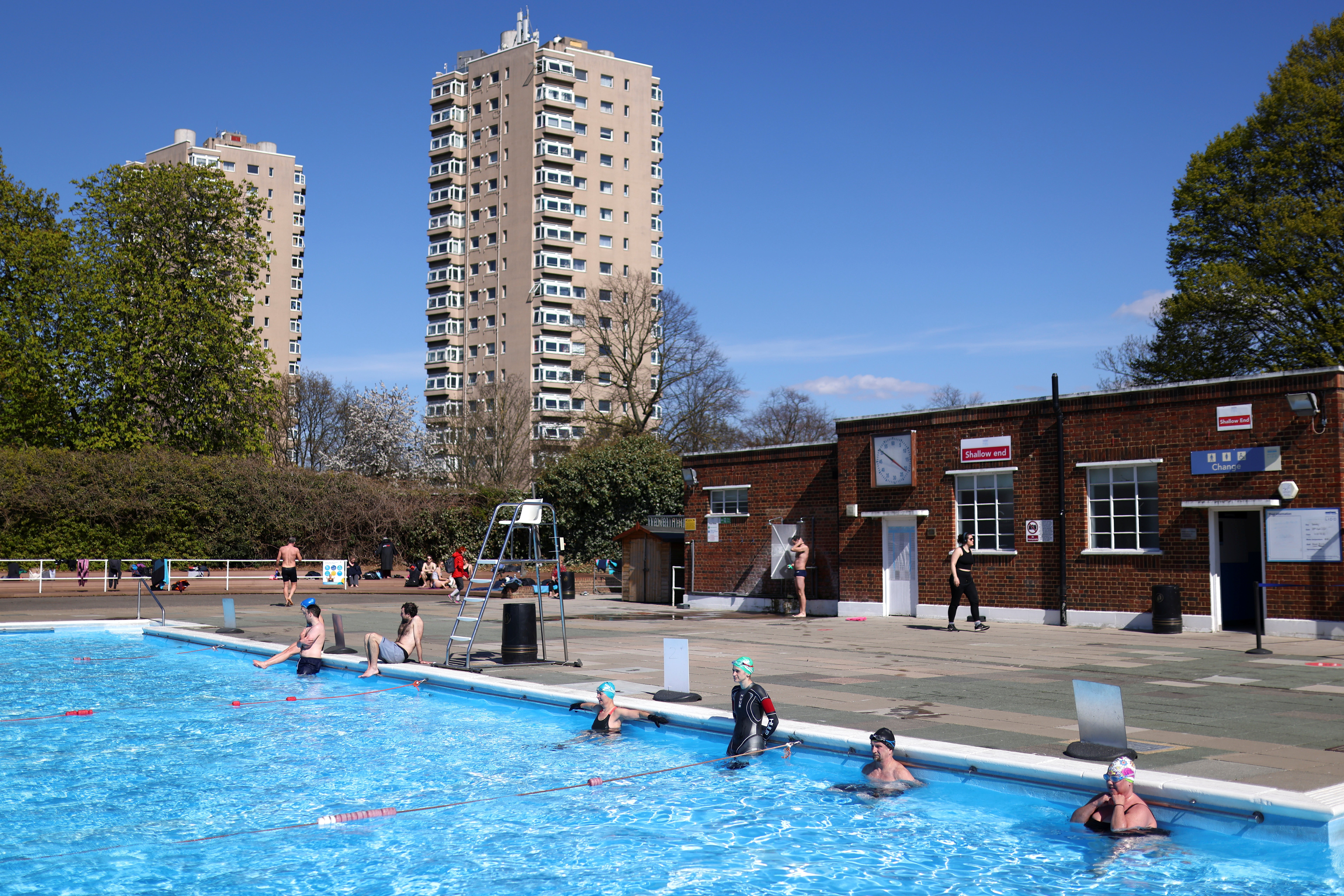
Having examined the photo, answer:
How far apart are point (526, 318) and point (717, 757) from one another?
72170 mm

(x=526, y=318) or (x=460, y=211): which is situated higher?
(x=460, y=211)

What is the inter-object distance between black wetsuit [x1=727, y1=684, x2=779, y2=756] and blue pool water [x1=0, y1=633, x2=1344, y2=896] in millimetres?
190

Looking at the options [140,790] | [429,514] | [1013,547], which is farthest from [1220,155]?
[140,790]

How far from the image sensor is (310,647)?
51.8ft

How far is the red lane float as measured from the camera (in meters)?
8.22

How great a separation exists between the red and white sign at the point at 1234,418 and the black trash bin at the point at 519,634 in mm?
12840

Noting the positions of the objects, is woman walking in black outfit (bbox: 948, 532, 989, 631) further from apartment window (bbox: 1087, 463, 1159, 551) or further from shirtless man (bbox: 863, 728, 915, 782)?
shirtless man (bbox: 863, 728, 915, 782)

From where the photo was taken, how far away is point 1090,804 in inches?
286

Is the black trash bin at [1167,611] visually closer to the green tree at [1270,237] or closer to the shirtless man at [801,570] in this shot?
the shirtless man at [801,570]

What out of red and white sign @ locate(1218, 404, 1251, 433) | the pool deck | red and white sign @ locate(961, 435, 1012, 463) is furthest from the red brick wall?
red and white sign @ locate(1218, 404, 1251, 433)

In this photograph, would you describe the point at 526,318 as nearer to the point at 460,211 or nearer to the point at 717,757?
the point at 460,211

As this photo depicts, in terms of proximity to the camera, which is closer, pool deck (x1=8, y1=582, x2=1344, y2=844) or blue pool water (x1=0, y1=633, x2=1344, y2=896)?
blue pool water (x1=0, y1=633, x2=1344, y2=896)

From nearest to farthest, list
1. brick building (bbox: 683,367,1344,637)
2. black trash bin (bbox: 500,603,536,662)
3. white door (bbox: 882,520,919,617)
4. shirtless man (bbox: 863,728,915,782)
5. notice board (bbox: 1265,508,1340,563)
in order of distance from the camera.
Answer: shirtless man (bbox: 863,728,915,782) < black trash bin (bbox: 500,603,536,662) < notice board (bbox: 1265,508,1340,563) < brick building (bbox: 683,367,1344,637) < white door (bbox: 882,520,919,617)

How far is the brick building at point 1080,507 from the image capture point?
1812 centimetres
